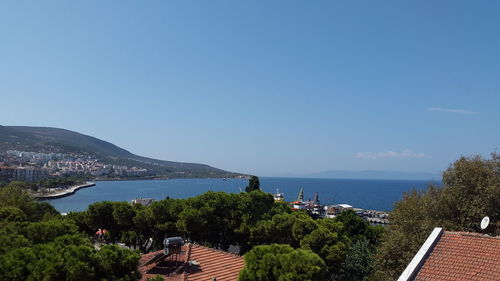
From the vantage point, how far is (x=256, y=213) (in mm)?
22375

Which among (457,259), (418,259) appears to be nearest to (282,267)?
(418,259)

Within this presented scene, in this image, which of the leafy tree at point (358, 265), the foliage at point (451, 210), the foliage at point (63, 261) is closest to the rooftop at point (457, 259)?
the foliage at point (451, 210)

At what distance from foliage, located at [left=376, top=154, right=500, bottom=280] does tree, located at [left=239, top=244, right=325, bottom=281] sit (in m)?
5.12

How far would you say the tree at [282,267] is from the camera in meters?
8.22

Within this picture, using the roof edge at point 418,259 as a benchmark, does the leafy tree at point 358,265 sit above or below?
below

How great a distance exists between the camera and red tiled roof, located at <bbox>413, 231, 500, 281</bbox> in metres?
7.18

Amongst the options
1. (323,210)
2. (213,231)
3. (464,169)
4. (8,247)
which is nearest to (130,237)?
(213,231)

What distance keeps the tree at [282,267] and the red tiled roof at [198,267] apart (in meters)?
3.96

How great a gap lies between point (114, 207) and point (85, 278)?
16841 millimetres

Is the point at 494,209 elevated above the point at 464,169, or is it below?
below

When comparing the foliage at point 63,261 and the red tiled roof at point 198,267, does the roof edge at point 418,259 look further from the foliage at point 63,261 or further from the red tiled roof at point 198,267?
the red tiled roof at point 198,267

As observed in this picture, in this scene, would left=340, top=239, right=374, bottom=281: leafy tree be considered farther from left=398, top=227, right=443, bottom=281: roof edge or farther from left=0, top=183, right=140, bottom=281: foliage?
left=0, top=183, right=140, bottom=281: foliage

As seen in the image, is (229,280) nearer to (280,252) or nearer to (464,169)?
(280,252)

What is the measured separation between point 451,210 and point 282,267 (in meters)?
7.01
